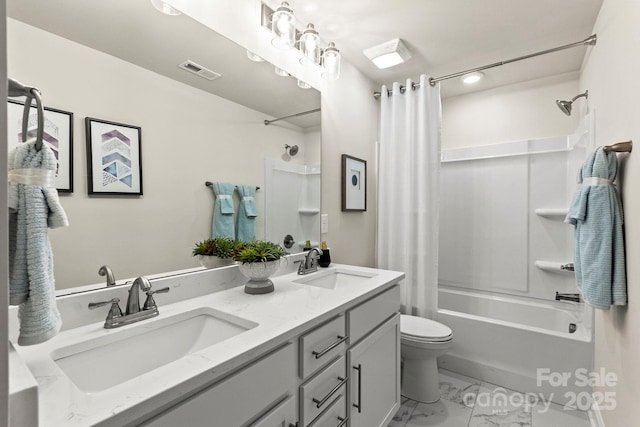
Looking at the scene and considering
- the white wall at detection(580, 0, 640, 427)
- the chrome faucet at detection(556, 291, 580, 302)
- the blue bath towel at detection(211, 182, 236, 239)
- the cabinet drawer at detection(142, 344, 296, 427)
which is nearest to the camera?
the cabinet drawer at detection(142, 344, 296, 427)

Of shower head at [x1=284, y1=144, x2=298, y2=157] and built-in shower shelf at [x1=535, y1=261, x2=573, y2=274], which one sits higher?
shower head at [x1=284, y1=144, x2=298, y2=157]

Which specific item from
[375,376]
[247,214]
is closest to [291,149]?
[247,214]

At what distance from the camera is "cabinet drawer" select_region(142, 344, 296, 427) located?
25.6 inches

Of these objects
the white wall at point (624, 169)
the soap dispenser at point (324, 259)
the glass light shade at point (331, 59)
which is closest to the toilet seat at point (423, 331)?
the soap dispenser at point (324, 259)

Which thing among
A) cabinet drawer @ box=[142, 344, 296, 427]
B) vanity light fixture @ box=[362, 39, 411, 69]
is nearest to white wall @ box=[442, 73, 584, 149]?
vanity light fixture @ box=[362, 39, 411, 69]

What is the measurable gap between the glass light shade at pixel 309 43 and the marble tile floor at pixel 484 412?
2.18 metres

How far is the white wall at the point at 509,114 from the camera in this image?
2.44 meters

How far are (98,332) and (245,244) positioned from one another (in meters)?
0.67

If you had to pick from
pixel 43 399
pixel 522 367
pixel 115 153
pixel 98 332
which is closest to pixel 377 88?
pixel 115 153

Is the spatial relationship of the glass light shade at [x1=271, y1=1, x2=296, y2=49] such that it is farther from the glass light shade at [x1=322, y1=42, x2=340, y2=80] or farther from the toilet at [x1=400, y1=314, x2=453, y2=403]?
the toilet at [x1=400, y1=314, x2=453, y2=403]

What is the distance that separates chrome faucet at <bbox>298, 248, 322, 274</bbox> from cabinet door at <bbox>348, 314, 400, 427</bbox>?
51cm

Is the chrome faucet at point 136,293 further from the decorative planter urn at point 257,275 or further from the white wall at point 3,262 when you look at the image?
the white wall at point 3,262

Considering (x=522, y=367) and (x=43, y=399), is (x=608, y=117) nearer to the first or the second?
(x=522, y=367)

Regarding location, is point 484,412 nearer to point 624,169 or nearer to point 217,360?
point 624,169
